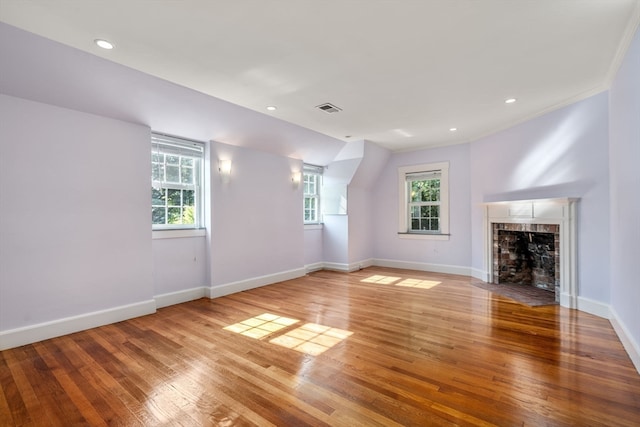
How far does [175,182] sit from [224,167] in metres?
0.74

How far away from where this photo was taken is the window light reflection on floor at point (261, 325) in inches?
127

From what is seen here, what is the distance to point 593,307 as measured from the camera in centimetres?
367

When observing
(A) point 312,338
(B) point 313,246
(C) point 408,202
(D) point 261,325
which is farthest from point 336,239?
(A) point 312,338

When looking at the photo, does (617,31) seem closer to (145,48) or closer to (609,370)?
(609,370)

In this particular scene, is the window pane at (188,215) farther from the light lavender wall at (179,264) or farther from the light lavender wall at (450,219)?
the light lavender wall at (450,219)

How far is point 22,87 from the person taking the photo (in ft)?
9.32

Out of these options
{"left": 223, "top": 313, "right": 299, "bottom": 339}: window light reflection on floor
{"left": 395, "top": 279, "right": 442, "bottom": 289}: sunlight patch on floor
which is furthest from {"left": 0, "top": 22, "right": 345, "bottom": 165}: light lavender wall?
{"left": 395, "top": 279, "right": 442, "bottom": 289}: sunlight patch on floor

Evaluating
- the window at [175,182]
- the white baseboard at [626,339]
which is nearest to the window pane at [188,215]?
the window at [175,182]

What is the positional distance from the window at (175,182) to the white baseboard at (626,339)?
16.6 ft

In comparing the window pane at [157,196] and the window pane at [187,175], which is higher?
the window pane at [187,175]

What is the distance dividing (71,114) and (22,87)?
0.47 meters

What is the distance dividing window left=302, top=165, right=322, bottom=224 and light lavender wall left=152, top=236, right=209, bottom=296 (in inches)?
101

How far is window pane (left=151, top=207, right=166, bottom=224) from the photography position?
418 cm

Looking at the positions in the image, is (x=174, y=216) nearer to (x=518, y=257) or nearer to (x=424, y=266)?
(x=424, y=266)
